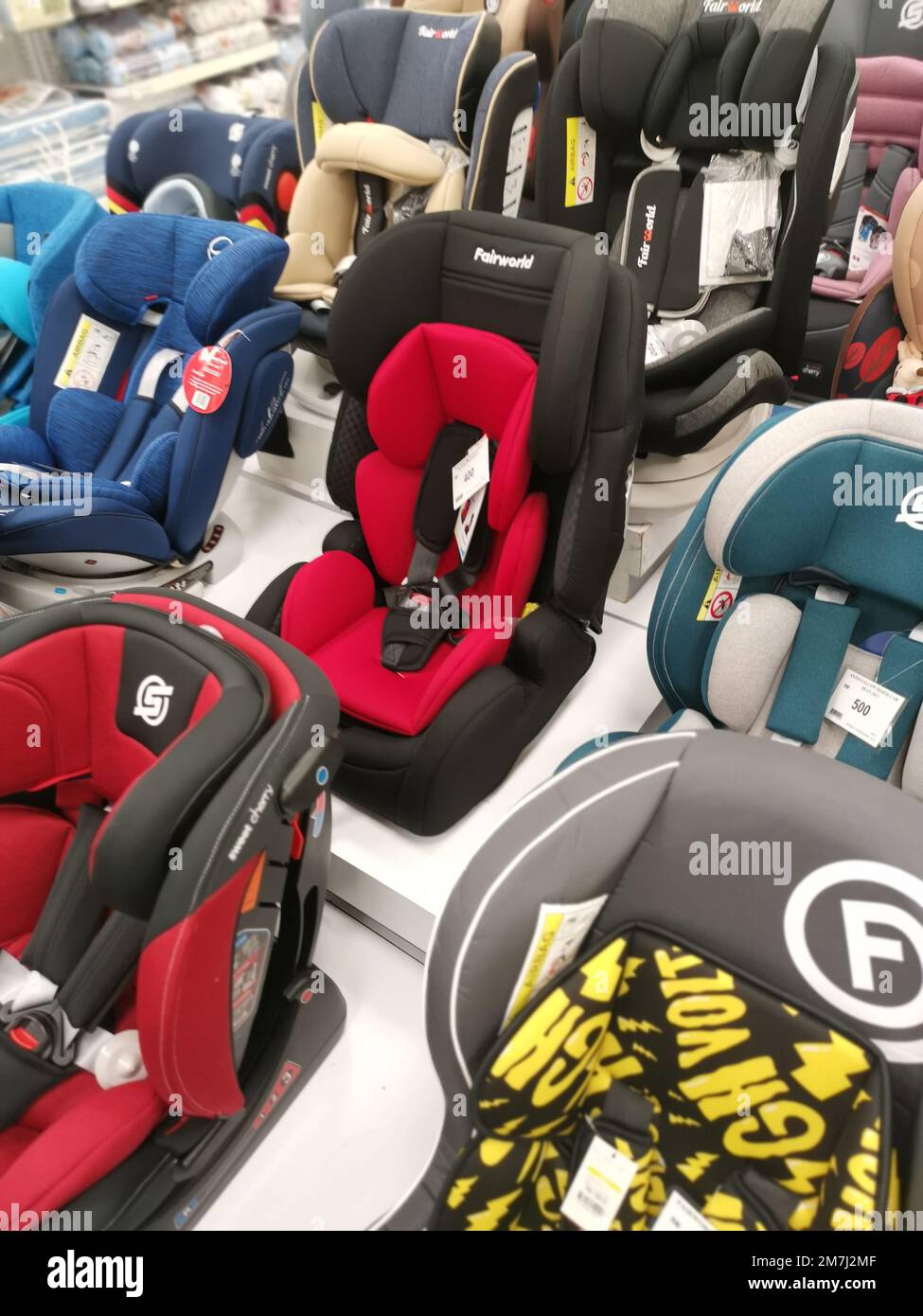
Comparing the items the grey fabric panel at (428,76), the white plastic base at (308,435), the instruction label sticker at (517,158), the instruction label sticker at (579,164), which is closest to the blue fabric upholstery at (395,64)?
the grey fabric panel at (428,76)

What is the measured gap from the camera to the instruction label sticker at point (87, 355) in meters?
1.95

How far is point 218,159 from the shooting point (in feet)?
8.46

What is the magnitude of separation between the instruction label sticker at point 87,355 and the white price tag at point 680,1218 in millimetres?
1853

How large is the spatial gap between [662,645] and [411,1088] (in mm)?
754

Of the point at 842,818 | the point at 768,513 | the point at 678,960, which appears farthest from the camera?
the point at 768,513

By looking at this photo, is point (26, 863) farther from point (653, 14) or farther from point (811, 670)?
point (653, 14)

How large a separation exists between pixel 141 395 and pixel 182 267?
0.28 metres

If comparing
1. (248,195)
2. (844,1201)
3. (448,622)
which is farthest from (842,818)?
(248,195)

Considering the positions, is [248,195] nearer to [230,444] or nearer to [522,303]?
[230,444]

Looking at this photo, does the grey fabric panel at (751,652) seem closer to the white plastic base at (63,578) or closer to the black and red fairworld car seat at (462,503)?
the black and red fairworld car seat at (462,503)

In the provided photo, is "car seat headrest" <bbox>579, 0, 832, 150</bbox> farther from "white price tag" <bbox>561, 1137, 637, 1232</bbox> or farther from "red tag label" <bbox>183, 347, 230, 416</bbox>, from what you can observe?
"white price tag" <bbox>561, 1137, 637, 1232</bbox>

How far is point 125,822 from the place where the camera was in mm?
882

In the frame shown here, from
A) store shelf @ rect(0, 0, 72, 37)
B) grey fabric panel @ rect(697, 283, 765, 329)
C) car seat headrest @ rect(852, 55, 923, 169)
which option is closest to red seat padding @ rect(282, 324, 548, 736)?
grey fabric panel @ rect(697, 283, 765, 329)

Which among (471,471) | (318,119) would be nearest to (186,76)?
(318,119)
